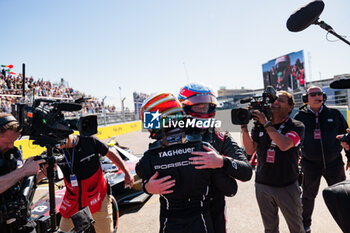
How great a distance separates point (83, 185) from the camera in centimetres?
274

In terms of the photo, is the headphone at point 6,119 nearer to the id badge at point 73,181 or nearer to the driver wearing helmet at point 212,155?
the id badge at point 73,181

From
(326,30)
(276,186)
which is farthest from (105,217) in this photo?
(326,30)

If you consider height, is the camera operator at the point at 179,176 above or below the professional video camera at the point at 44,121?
below

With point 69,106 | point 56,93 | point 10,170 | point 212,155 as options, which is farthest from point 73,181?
point 56,93

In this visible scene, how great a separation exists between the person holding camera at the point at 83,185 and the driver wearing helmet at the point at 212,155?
5.02 feet

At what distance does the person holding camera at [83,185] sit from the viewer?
2.71 metres

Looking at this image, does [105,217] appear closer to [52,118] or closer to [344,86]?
[52,118]

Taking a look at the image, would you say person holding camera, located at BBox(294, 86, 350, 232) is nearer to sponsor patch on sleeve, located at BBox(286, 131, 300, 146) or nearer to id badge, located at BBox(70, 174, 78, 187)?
sponsor patch on sleeve, located at BBox(286, 131, 300, 146)

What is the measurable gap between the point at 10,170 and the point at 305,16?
2.72 metres

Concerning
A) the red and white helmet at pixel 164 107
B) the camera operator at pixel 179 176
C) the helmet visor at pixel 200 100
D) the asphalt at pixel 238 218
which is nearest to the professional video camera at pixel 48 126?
the red and white helmet at pixel 164 107

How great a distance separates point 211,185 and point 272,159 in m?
1.24

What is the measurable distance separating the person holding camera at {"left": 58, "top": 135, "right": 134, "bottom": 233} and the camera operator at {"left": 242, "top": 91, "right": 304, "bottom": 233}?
6.04 ft

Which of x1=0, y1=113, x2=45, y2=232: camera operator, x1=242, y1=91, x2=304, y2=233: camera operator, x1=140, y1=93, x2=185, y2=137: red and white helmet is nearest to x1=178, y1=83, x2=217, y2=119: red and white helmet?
x1=140, y1=93, x2=185, y2=137: red and white helmet

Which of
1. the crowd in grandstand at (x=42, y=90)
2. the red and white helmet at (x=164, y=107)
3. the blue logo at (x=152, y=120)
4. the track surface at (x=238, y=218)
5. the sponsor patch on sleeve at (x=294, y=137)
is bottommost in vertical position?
the track surface at (x=238, y=218)
